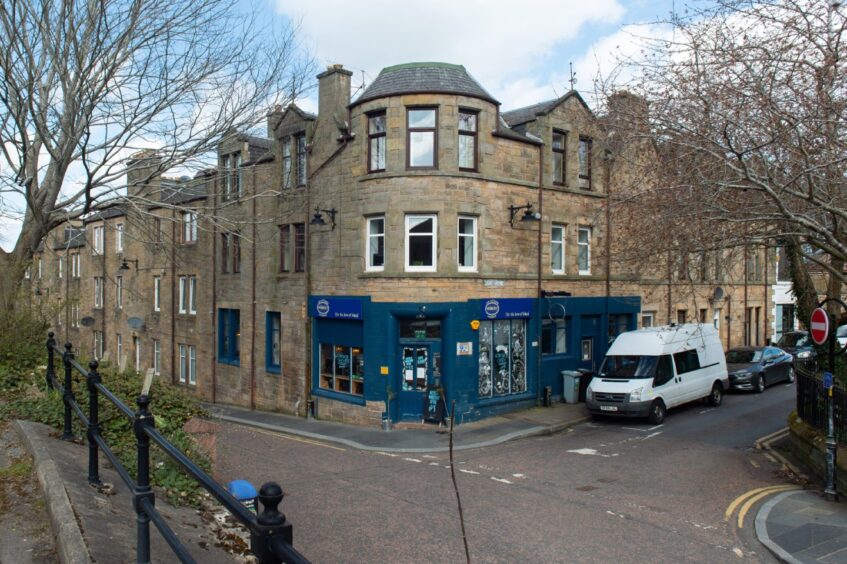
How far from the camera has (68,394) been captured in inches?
251

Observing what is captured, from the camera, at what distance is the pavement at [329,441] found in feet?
14.4

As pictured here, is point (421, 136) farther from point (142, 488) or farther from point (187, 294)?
point (142, 488)

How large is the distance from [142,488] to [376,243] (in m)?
15.9

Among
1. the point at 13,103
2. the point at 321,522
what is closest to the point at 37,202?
the point at 13,103

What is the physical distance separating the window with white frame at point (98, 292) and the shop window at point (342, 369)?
887 inches

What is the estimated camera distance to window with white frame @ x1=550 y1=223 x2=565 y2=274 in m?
22.2

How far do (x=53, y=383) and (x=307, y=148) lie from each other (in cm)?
1483

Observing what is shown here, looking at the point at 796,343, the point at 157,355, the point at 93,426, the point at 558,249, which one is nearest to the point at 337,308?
the point at 558,249

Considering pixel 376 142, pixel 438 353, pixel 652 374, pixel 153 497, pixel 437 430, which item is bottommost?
pixel 437 430

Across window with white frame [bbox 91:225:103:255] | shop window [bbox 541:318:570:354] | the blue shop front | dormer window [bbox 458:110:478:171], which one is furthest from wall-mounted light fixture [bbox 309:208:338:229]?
window with white frame [bbox 91:225:103:255]

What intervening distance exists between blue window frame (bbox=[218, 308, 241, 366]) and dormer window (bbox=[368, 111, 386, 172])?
9.82m

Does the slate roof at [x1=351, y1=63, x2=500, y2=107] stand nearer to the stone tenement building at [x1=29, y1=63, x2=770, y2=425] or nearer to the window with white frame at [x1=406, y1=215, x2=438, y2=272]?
the stone tenement building at [x1=29, y1=63, x2=770, y2=425]

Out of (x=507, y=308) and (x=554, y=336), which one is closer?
(x=507, y=308)

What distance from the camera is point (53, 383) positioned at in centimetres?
812
